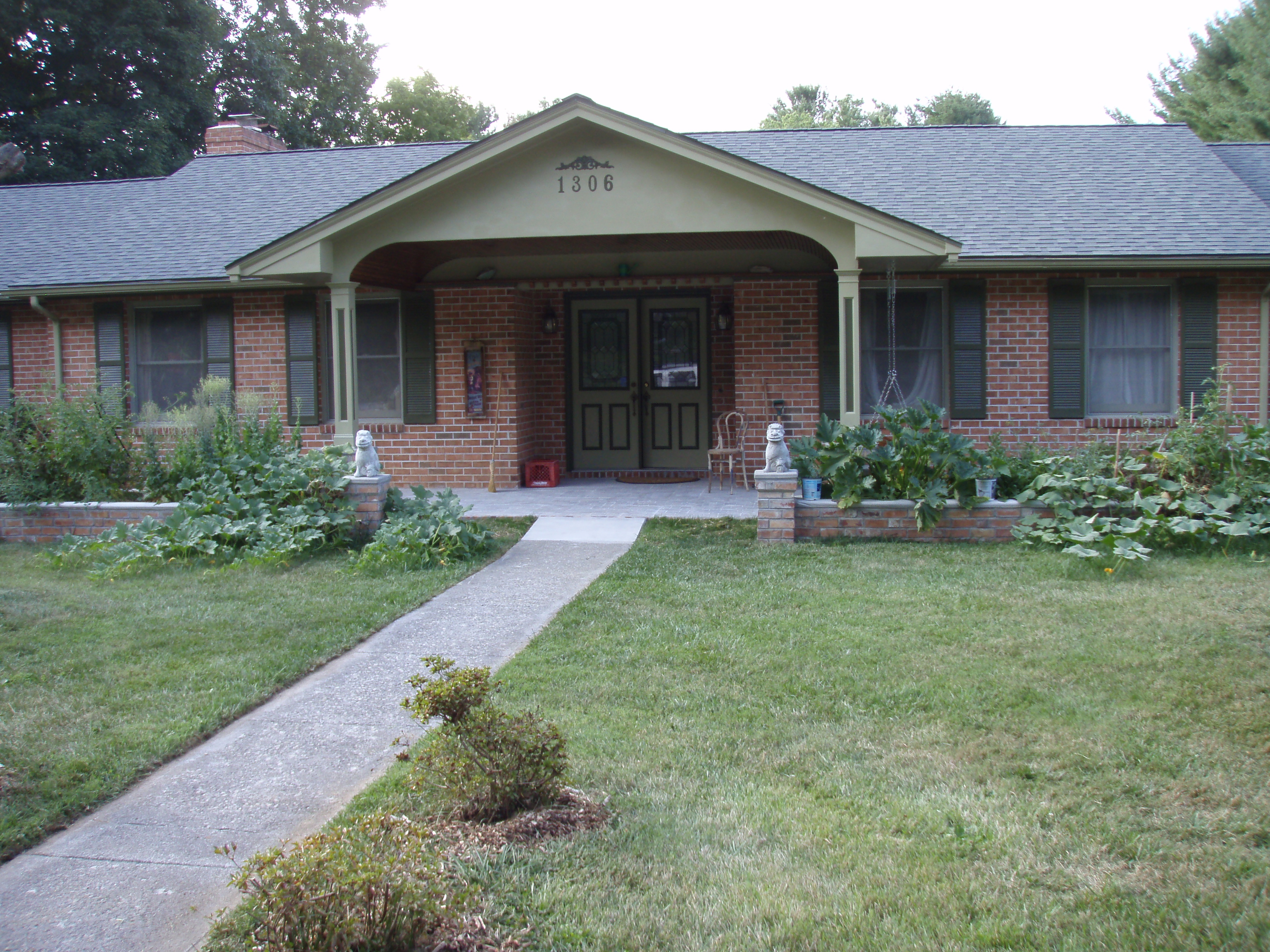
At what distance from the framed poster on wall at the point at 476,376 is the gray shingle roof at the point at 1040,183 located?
3.97 metres

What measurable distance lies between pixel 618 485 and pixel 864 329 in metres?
3.22

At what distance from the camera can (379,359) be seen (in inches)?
504

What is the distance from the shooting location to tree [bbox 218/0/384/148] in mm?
27844

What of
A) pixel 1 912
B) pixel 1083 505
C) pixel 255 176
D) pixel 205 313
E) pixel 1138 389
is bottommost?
pixel 1 912

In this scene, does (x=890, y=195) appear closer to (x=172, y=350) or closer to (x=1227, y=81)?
(x=172, y=350)

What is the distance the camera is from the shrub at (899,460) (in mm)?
8875

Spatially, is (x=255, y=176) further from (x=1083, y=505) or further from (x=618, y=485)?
(x=1083, y=505)

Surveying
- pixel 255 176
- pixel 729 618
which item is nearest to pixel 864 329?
pixel 729 618

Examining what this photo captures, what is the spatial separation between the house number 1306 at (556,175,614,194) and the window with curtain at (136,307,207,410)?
5.56m

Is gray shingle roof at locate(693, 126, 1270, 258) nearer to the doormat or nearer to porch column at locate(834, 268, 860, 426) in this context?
porch column at locate(834, 268, 860, 426)

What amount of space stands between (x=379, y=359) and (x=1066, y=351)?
24.8ft

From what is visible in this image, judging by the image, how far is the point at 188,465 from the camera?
9516 mm

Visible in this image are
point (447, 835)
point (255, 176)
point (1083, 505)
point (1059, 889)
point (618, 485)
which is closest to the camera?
point (1059, 889)

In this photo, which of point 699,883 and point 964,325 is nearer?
point 699,883
